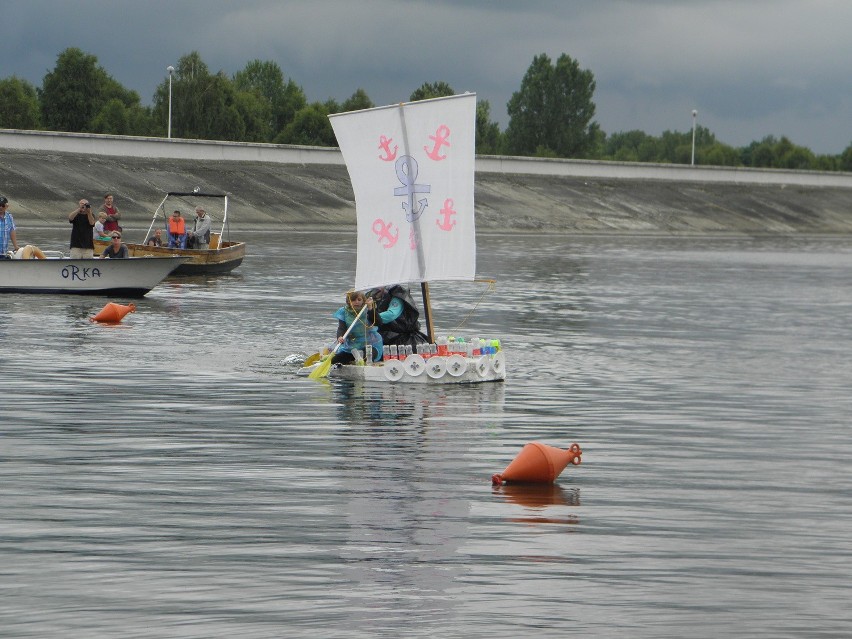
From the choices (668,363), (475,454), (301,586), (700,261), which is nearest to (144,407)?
(475,454)

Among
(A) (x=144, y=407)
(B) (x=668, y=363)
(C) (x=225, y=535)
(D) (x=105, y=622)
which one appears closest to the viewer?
(D) (x=105, y=622)

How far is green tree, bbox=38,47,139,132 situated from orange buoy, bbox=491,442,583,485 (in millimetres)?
120509

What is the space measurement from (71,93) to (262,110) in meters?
18.2

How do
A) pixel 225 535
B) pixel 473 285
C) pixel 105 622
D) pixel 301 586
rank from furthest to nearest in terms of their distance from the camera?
pixel 473 285 < pixel 225 535 < pixel 301 586 < pixel 105 622

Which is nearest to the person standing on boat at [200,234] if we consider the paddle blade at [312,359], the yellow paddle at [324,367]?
the paddle blade at [312,359]

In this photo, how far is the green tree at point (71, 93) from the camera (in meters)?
130

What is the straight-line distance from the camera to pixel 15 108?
4798 inches

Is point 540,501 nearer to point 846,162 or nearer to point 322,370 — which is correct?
point 322,370

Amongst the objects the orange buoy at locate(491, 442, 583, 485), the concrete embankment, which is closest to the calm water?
the orange buoy at locate(491, 442, 583, 485)

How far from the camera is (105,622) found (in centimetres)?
948

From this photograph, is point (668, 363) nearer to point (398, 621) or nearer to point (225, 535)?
point (225, 535)

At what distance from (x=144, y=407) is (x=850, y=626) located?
11047 mm

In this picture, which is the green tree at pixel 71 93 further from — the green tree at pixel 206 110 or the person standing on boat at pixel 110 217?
the person standing on boat at pixel 110 217

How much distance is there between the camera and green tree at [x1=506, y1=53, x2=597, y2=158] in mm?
163500
